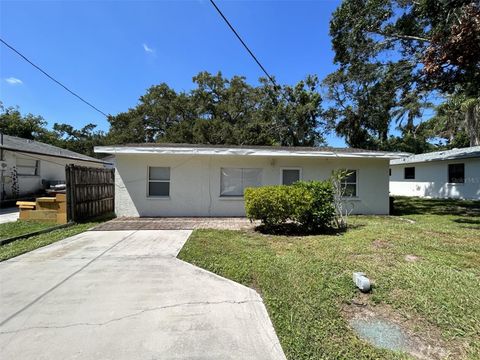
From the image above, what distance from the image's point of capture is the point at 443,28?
976 centimetres

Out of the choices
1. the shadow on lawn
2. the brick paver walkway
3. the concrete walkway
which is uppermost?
the shadow on lawn

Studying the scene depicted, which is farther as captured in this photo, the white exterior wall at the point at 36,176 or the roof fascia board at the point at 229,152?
the white exterior wall at the point at 36,176

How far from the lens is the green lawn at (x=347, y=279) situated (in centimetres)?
294

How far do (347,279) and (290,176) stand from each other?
791cm

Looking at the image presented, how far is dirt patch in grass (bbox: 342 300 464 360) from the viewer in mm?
2736

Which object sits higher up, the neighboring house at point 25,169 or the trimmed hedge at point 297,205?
the neighboring house at point 25,169

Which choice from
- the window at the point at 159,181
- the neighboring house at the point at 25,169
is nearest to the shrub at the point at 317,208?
the window at the point at 159,181

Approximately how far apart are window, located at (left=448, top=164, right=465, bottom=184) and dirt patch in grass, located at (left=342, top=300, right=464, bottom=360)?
64.2 ft

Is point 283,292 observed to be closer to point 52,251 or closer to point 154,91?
point 52,251

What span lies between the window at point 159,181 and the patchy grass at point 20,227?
359 cm

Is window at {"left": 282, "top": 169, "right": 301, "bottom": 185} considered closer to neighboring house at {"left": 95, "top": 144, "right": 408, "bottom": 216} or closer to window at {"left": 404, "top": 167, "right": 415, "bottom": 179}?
neighboring house at {"left": 95, "top": 144, "right": 408, "bottom": 216}

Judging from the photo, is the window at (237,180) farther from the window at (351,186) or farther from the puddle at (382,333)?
the puddle at (382,333)

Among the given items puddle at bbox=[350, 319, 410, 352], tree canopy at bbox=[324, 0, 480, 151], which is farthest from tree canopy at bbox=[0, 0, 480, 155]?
puddle at bbox=[350, 319, 410, 352]

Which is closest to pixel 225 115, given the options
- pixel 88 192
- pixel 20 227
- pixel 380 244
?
pixel 88 192
